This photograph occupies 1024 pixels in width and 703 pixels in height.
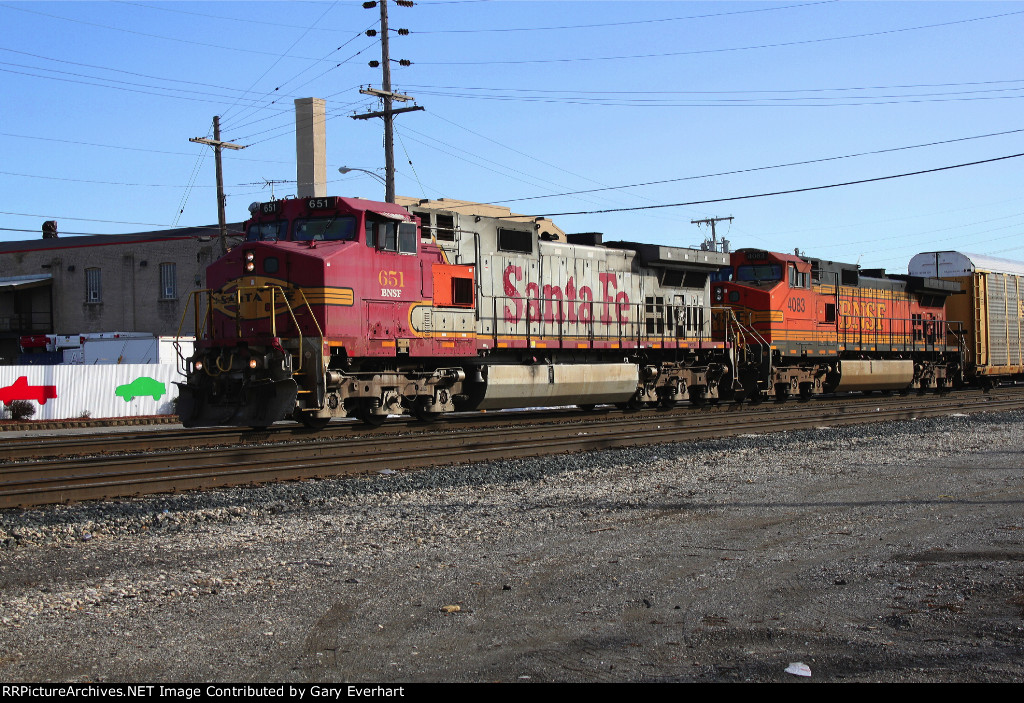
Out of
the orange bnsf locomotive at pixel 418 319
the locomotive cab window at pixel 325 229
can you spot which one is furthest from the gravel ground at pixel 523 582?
the locomotive cab window at pixel 325 229

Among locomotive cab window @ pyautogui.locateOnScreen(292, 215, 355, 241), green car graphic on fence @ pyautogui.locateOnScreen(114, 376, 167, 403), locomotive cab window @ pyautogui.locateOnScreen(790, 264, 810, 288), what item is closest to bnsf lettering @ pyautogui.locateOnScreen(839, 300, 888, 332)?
locomotive cab window @ pyautogui.locateOnScreen(790, 264, 810, 288)

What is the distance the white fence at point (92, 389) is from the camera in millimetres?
23703

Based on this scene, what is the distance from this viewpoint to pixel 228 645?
15.9 feet

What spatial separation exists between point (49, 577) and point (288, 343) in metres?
8.45

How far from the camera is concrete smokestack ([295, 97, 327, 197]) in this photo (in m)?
48.7

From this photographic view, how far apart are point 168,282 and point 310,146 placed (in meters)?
10.4

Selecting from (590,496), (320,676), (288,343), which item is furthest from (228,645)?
(288,343)

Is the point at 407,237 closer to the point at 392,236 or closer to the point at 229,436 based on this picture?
the point at 392,236

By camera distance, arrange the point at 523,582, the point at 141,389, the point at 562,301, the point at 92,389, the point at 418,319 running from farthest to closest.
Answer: the point at 141,389, the point at 92,389, the point at 562,301, the point at 418,319, the point at 523,582

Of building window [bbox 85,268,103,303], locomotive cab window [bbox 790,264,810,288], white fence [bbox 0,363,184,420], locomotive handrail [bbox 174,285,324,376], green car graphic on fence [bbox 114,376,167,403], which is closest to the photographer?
locomotive handrail [bbox 174,285,324,376]

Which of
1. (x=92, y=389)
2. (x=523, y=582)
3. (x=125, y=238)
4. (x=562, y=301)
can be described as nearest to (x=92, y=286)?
(x=125, y=238)

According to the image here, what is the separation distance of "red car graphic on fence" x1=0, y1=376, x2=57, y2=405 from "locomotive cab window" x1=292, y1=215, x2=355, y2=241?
1218 centimetres

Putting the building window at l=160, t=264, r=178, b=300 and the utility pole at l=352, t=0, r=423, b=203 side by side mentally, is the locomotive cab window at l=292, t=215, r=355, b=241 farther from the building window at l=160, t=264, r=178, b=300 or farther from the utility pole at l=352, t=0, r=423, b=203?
the building window at l=160, t=264, r=178, b=300

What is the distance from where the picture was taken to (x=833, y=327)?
85.7ft
